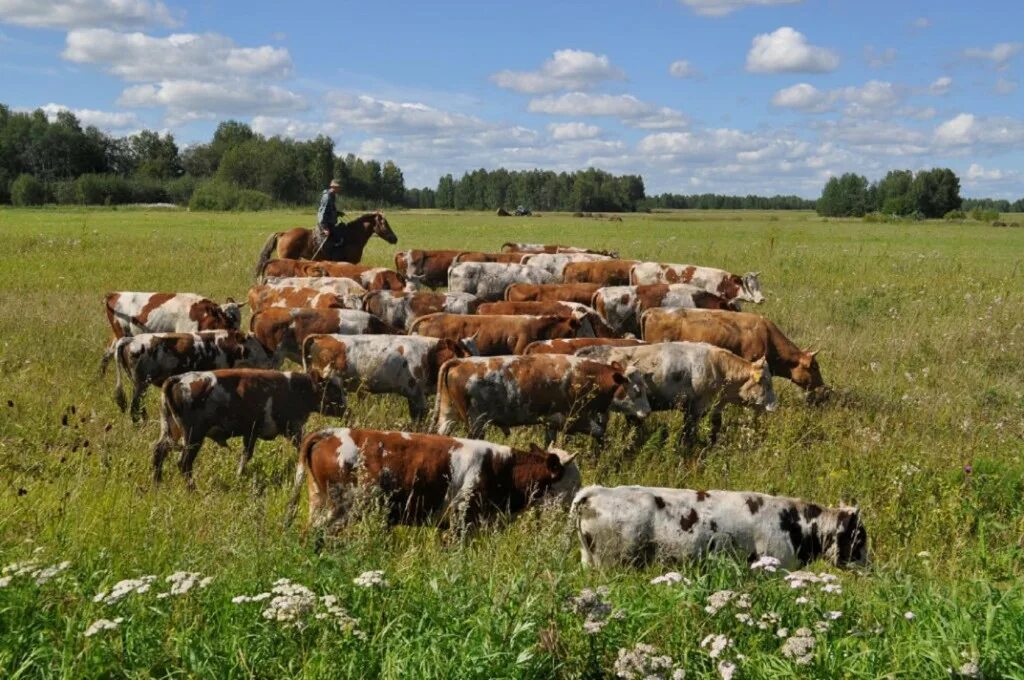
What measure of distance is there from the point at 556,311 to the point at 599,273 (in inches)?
208

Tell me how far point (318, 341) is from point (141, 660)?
714 centimetres

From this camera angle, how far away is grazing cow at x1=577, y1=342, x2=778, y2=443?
33.9 ft

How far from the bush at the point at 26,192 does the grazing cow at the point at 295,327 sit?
8518 cm

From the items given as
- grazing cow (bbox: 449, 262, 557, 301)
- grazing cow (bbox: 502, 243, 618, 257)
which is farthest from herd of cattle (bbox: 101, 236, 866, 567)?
grazing cow (bbox: 502, 243, 618, 257)

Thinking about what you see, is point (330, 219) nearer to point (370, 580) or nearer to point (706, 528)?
point (706, 528)

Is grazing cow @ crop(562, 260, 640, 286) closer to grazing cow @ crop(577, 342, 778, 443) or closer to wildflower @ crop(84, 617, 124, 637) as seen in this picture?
grazing cow @ crop(577, 342, 778, 443)

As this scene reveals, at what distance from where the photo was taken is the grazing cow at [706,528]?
20.6 feet

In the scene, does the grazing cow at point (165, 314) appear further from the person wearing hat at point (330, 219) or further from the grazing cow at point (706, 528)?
the person wearing hat at point (330, 219)

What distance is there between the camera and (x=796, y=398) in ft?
39.3

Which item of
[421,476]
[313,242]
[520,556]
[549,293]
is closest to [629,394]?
[421,476]

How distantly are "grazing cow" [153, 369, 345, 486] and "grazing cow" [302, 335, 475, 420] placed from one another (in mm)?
1542

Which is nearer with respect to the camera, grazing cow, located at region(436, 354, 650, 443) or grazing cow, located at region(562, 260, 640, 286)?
grazing cow, located at region(436, 354, 650, 443)

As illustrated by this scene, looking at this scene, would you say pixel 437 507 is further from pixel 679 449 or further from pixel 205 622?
pixel 679 449

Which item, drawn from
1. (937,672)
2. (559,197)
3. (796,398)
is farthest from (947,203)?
(937,672)
